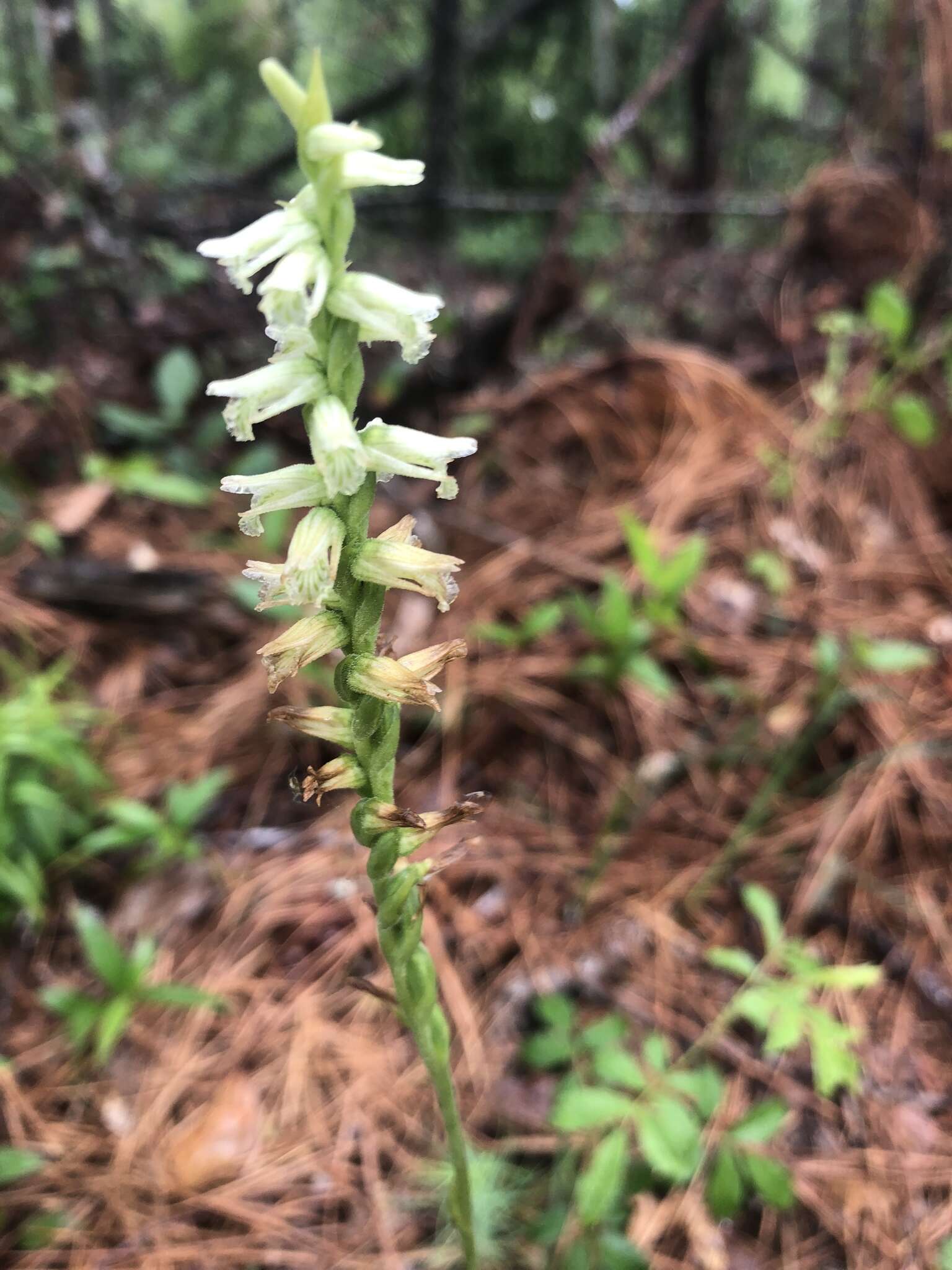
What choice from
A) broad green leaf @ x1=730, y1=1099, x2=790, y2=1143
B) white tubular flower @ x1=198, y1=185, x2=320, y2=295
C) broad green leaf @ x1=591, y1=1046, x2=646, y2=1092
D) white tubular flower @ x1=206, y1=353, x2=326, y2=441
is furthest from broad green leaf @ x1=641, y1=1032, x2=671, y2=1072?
white tubular flower @ x1=198, y1=185, x2=320, y2=295

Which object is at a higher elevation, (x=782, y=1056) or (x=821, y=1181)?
(x=782, y=1056)

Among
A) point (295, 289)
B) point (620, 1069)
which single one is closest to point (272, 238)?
point (295, 289)

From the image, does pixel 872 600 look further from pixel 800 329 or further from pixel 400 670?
pixel 400 670

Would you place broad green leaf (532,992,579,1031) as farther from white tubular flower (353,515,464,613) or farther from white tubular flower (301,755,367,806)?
white tubular flower (353,515,464,613)

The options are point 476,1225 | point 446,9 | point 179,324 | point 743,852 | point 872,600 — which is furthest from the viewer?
point 446,9

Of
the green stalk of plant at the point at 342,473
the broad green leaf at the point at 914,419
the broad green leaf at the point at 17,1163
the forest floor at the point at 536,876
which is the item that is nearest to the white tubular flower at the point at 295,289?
the green stalk of plant at the point at 342,473

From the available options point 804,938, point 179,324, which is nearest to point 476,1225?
point 804,938

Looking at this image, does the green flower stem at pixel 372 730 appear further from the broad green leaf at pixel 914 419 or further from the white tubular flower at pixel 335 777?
the broad green leaf at pixel 914 419

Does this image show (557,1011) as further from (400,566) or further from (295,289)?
(295,289)
